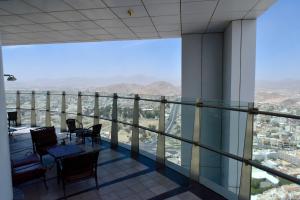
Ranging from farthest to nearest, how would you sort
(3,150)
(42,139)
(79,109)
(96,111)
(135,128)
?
1. (79,109)
2. (96,111)
3. (135,128)
4. (42,139)
5. (3,150)

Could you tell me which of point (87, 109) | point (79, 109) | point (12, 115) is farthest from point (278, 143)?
point (12, 115)

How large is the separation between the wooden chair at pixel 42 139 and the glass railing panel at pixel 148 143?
79.4 inches

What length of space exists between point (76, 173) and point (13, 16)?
3.51 meters

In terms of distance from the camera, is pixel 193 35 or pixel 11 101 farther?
pixel 11 101

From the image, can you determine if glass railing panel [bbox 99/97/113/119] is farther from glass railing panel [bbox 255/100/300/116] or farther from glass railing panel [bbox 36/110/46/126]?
glass railing panel [bbox 255/100/300/116]

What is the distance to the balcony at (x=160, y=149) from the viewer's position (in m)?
3.28

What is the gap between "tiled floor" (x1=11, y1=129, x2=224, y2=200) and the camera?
135 inches

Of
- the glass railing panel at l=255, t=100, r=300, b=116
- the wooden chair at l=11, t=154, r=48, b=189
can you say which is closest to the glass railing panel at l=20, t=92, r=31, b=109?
the wooden chair at l=11, t=154, r=48, b=189

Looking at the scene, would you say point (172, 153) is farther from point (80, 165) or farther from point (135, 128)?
point (80, 165)

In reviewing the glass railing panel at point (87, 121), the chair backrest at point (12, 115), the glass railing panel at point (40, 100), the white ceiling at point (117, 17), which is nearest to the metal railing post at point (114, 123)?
the glass railing panel at point (87, 121)

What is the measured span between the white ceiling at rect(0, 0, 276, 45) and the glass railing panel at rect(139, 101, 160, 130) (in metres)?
1.86

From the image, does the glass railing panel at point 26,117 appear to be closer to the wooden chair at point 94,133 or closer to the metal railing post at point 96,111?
the metal railing post at point 96,111

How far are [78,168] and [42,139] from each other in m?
2.07

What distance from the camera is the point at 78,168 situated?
11.8 feet
